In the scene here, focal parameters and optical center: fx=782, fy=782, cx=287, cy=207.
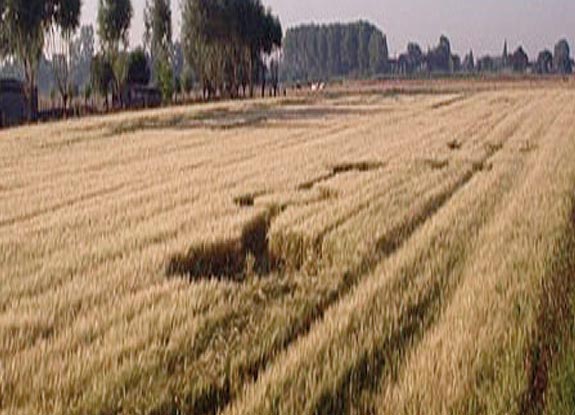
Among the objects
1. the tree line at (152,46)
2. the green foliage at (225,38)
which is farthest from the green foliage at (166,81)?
the green foliage at (225,38)

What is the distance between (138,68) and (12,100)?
53.0ft

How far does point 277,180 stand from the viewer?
50.2ft

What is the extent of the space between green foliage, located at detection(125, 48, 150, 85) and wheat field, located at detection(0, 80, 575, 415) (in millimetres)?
52190

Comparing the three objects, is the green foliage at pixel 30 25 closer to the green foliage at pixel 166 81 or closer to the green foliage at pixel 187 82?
the green foliage at pixel 166 81

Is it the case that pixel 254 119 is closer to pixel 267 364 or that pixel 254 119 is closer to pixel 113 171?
pixel 113 171

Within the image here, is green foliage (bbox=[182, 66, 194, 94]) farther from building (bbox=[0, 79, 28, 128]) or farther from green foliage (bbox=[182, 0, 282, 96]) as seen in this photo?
building (bbox=[0, 79, 28, 128])

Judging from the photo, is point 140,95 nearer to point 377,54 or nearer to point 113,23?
point 113,23

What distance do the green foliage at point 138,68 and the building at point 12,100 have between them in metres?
12.2

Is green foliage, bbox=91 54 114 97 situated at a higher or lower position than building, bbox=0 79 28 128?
higher

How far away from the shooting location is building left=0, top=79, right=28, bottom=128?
53.7 meters

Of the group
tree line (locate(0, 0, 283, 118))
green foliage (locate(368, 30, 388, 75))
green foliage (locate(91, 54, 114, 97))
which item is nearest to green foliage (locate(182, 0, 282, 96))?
tree line (locate(0, 0, 283, 118))

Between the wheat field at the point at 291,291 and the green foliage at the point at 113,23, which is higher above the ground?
the green foliage at the point at 113,23

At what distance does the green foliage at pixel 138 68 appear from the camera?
222 feet

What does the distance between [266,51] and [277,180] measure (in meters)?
66.4
